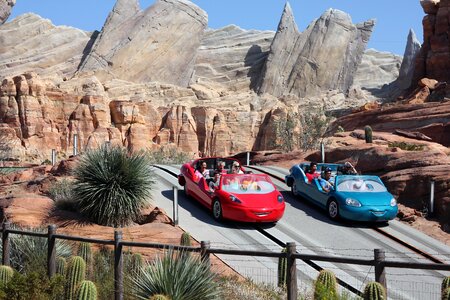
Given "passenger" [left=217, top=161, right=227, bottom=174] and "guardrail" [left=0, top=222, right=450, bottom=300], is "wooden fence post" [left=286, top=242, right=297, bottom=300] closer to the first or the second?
"guardrail" [left=0, top=222, right=450, bottom=300]

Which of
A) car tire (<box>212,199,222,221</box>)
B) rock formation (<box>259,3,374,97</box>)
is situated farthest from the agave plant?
rock formation (<box>259,3,374,97</box>)

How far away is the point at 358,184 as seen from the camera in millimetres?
15102

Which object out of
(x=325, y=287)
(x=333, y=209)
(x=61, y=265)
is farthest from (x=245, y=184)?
(x=325, y=287)

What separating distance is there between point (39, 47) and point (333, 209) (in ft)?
252

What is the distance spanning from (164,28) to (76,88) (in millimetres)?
20915

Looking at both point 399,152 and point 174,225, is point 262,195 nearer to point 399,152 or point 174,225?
point 174,225

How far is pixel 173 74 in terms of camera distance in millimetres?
80625

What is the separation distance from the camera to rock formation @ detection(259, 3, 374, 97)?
270ft

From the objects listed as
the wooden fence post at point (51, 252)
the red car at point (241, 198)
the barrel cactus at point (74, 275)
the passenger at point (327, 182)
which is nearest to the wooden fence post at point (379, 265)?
the barrel cactus at point (74, 275)

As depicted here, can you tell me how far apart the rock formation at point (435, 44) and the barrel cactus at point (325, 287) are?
4899 cm

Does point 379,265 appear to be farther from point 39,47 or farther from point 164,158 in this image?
point 39,47

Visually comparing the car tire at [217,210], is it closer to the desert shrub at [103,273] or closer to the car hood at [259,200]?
the car hood at [259,200]

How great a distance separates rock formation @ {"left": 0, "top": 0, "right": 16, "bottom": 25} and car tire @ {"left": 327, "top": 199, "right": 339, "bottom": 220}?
74837 mm

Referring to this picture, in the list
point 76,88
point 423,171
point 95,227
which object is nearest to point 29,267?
point 95,227
